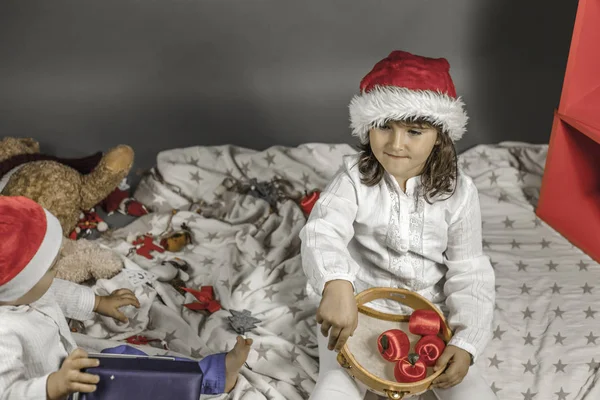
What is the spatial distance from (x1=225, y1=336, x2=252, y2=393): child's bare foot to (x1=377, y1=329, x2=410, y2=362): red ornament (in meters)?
0.24

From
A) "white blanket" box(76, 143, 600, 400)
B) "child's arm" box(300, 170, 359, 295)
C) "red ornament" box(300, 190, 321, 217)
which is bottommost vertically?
"white blanket" box(76, 143, 600, 400)

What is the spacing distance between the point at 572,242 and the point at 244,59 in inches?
41.4

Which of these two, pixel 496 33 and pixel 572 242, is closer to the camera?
pixel 572 242

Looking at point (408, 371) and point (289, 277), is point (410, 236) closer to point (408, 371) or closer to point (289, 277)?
point (408, 371)

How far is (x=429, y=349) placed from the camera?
3.86 feet

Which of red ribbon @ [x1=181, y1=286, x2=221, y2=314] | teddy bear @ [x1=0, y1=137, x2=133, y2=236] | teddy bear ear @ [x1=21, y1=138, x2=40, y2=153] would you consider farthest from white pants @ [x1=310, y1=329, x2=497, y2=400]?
teddy bear ear @ [x1=21, y1=138, x2=40, y2=153]

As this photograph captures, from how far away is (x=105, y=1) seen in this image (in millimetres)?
2014

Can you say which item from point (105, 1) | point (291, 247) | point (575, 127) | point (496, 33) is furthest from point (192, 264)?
point (496, 33)

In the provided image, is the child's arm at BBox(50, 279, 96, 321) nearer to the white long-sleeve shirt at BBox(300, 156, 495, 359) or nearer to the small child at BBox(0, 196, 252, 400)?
the small child at BBox(0, 196, 252, 400)

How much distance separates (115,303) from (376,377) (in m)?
0.55

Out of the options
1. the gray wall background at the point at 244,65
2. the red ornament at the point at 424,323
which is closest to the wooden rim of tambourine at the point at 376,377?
the red ornament at the point at 424,323

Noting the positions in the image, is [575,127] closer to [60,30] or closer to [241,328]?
[241,328]

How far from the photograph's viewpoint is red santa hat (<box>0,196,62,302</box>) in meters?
1.01

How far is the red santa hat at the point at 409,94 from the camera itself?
3.87 feet
